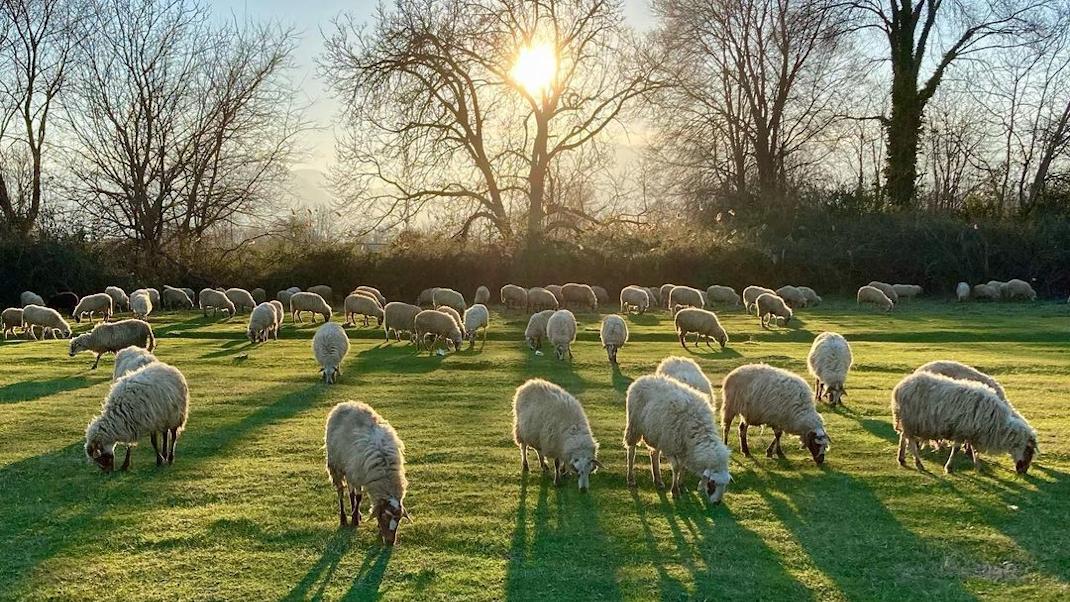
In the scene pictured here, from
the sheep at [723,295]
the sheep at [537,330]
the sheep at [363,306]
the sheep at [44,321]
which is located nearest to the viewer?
the sheep at [537,330]

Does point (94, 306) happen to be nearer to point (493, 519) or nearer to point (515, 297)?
point (515, 297)

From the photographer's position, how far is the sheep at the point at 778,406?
8.89m

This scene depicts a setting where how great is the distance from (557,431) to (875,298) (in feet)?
82.0

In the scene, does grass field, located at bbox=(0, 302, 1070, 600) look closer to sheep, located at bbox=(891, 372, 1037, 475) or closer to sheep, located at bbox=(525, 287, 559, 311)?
sheep, located at bbox=(891, 372, 1037, 475)

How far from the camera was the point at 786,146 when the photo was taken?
145ft

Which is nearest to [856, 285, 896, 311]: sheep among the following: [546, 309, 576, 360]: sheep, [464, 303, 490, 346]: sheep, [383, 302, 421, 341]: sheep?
[546, 309, 576, 360]: sheep

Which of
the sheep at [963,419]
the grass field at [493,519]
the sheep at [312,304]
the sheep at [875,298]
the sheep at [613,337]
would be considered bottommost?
the grass field at [493,519]

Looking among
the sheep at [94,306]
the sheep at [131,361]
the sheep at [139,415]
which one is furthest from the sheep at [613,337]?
the sheep at [94,306]

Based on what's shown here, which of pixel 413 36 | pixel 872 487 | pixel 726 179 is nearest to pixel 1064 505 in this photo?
pixel 872 487

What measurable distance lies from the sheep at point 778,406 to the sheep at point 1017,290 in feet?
93.5

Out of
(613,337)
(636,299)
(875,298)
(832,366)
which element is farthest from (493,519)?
(875,298)

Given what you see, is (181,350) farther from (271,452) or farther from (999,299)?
(999,299)

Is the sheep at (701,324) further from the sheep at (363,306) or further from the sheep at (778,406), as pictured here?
the sheep at (363,306)

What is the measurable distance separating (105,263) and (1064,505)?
39841 millimetres
